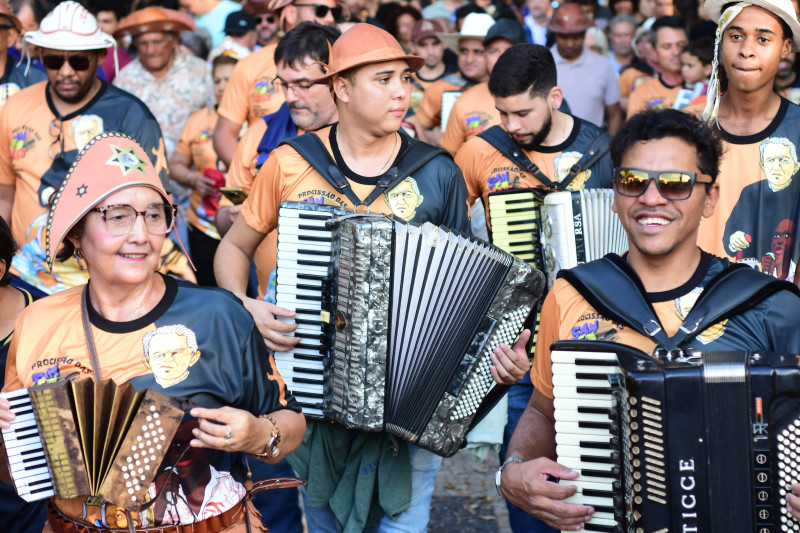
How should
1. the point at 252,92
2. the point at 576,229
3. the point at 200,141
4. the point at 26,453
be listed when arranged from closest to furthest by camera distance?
the point at 26,453, the point at 576,229, the point at 252,92, the point at 200,141

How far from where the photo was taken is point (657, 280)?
3477mm

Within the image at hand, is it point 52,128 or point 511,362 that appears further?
point 52,128

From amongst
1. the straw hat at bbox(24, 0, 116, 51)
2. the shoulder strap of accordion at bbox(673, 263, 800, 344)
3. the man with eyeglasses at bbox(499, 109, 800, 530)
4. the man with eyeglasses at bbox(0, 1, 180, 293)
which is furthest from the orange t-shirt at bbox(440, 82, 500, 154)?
the shoulder strap of accordion at bbox(673, 263, 800, 344)

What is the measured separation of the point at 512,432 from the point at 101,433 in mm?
2483

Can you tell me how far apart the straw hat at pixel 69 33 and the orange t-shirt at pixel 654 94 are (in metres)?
4.84

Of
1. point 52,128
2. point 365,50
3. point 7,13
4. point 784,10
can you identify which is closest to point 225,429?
point 365,50

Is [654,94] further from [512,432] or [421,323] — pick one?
[421,323]

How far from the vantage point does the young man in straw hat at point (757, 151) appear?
490cm

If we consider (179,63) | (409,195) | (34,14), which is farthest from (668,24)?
(409,195)

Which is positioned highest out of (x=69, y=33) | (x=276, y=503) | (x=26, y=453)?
(x=69, y=33)

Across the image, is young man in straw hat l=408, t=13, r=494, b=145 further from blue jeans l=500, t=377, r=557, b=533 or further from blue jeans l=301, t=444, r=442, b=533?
blue jeans l=301, t=444, r=442, b=533

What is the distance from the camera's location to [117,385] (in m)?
3.28

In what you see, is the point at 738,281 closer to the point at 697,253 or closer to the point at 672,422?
the point at 697,253

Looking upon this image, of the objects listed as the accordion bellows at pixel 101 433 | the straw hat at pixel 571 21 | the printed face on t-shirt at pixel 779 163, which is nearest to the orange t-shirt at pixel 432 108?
the straw hat at pixel 571 21
